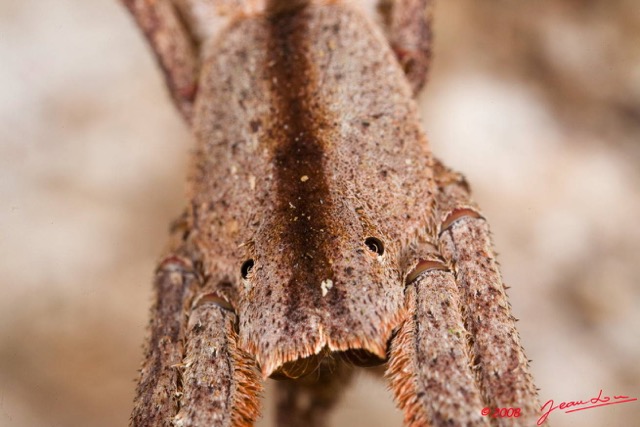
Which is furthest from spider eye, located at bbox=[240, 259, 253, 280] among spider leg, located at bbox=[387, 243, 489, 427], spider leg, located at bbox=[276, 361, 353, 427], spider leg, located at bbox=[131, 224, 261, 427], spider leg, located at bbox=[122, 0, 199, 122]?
spider leg, located at bbox=[122, 0, 199, 122]

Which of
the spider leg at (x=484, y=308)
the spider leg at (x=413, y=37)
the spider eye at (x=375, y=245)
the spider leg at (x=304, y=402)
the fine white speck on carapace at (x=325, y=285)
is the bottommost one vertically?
the spider leg at (x=304, y=402)

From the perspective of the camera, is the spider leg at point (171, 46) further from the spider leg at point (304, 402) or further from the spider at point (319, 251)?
the spider leg at point (304, 402)

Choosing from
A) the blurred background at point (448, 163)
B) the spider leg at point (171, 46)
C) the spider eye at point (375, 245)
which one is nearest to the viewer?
the spider eye at point (375, 245)

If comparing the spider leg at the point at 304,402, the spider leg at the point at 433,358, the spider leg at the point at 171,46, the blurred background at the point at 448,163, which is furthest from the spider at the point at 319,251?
the blurred background at the point at 448,163

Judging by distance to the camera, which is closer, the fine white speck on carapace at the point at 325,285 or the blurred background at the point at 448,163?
the fine white speck on carapace at the point at 325,285

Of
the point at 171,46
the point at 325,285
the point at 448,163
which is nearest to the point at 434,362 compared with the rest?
the point at 325,285

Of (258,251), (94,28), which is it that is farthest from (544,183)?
(94,28)

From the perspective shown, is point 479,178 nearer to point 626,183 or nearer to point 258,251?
point 626,183
